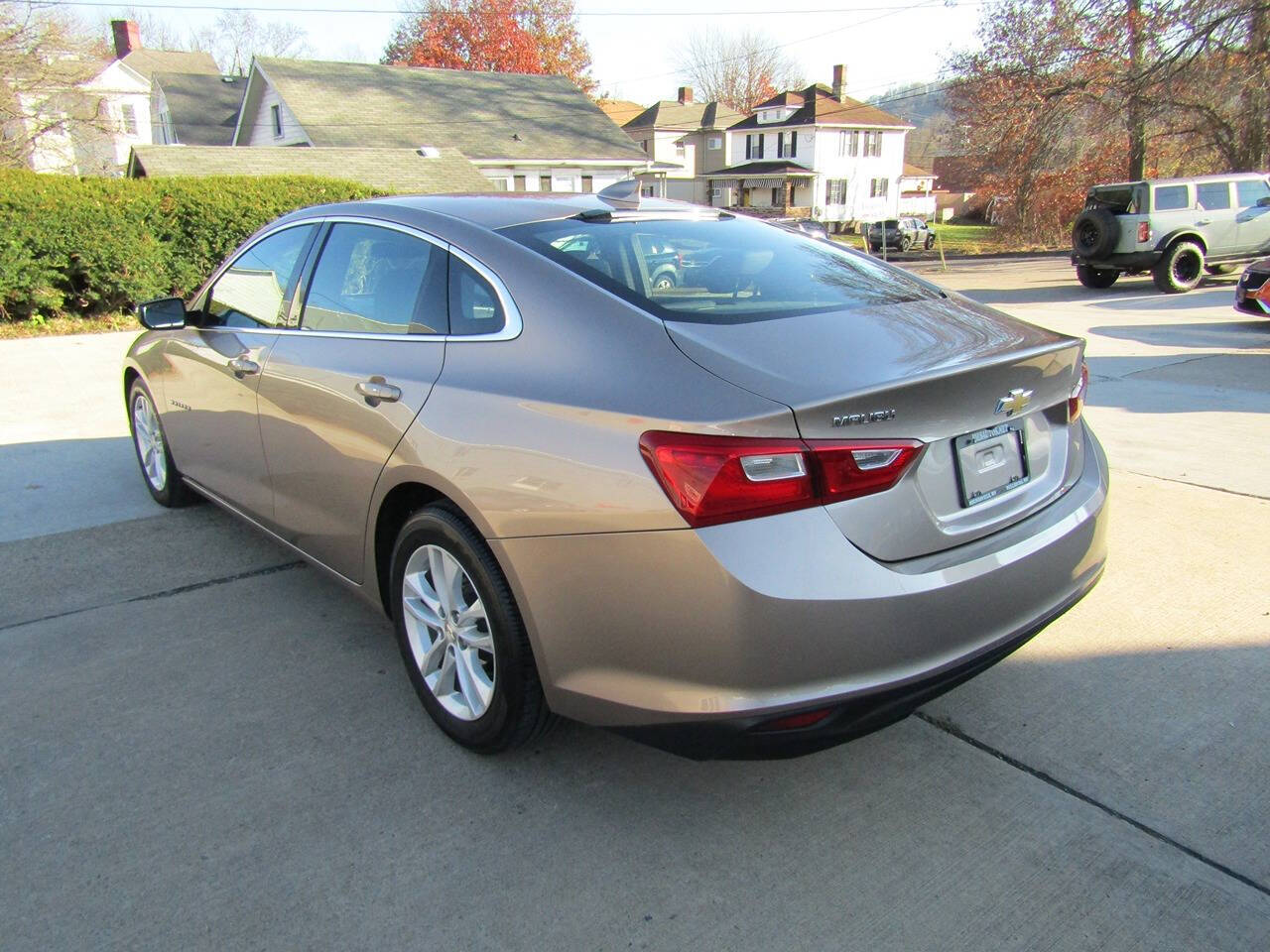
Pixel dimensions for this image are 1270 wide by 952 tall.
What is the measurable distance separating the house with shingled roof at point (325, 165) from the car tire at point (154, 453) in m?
16.4

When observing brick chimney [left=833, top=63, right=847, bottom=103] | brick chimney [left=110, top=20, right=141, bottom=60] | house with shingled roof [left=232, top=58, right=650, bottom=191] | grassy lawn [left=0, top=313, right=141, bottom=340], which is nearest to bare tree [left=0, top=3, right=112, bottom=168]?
house with shingled roof [left=232, top=58, right=650, bottom=191]

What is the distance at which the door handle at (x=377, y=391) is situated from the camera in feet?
9.30

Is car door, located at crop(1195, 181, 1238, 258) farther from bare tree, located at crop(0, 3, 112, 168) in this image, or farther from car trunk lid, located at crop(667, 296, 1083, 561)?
bare tree, located at crop(0, 3, 112, 168)

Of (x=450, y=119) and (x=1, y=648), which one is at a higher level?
(x=450, y=119)

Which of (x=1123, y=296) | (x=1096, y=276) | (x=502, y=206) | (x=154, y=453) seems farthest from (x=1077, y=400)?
(x=1096, y=276)

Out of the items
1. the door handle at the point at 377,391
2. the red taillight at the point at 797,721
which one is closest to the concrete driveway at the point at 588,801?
the red taillight at the point at 797,721

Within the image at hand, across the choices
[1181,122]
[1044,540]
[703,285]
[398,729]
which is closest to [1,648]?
[398,729]

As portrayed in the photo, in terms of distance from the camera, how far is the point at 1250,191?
16.2 meters

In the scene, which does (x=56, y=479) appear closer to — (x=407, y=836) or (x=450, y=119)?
(x=407, y=836)

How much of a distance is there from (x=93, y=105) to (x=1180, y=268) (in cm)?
3738

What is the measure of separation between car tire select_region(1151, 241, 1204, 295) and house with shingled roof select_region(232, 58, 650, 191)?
61.3 feet

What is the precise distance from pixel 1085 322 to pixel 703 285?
1151 centimetres

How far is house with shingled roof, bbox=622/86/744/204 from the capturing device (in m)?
62.9

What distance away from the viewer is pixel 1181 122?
27141mm
